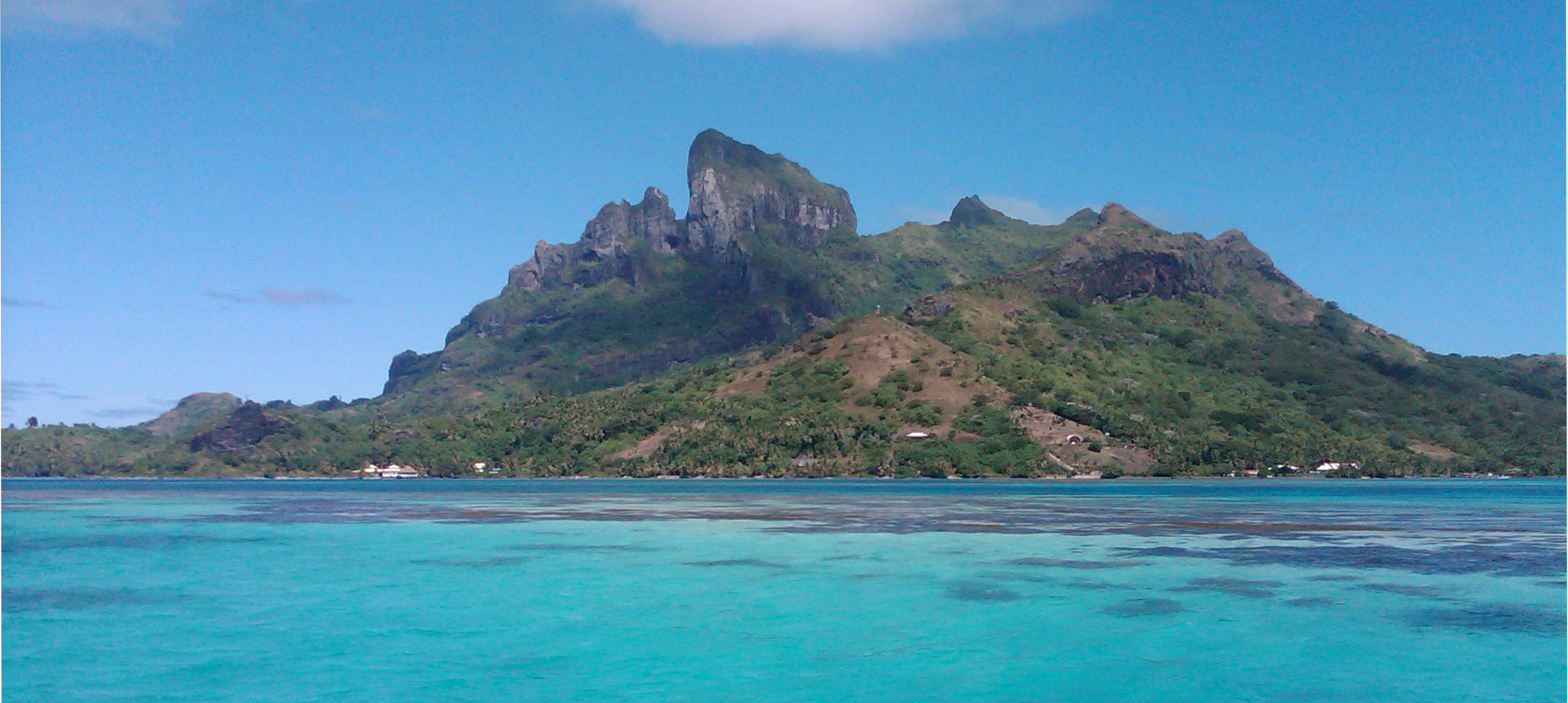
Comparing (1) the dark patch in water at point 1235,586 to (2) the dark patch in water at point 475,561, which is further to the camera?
(2) the dark patch in water at point 475,561

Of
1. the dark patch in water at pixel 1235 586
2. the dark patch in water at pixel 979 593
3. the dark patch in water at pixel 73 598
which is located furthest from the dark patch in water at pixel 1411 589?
the dark patch in water at pixel 73 598

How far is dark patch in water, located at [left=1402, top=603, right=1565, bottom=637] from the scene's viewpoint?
4012 cm

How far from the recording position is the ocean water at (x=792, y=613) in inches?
1294

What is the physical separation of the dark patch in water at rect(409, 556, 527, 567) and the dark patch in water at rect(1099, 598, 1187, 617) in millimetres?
Result: 29753

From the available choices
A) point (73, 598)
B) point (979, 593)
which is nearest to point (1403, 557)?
point (979, 593)

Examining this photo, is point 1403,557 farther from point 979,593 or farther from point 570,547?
point 570,547

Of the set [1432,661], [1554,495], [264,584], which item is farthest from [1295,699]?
[1554,495]

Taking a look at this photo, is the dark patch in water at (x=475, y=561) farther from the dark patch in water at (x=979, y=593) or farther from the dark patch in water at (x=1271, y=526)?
the dark patch in water at (x=1271, y=526)

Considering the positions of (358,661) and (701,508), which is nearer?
(358,661)

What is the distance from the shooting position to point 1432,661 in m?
35.2

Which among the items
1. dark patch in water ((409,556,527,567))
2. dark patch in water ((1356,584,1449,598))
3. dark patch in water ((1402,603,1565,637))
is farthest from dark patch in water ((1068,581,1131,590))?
dark patch in water ((409,556,527,567))

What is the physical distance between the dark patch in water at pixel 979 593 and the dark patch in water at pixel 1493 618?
538 inches

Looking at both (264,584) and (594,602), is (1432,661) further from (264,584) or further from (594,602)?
(264,584)

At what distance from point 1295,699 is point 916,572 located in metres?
25.2
